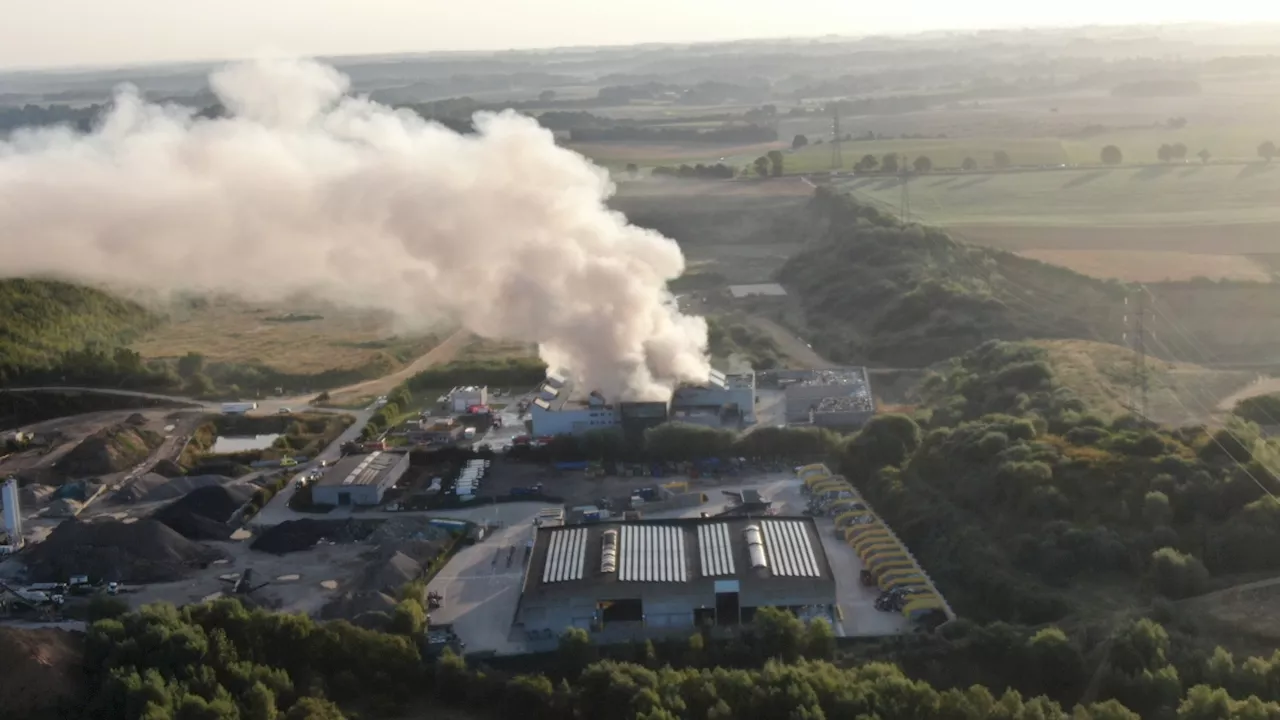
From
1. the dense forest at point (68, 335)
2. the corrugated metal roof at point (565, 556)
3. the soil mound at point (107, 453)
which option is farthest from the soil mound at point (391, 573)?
the dense forest at point (68, 335)

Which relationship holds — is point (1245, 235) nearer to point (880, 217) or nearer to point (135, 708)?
point (880, 217)

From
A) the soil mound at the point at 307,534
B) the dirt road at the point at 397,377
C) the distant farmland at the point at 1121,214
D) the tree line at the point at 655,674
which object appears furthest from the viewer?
the distant farmland at the point at 1121,214

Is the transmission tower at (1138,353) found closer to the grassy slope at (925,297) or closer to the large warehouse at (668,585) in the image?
the grassy slope at (925,297)

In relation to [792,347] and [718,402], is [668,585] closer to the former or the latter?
[718,402]

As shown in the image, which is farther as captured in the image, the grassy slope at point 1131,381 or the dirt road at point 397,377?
the dirt road at point 397,377

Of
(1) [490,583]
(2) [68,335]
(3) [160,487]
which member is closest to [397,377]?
(3) [160,487]

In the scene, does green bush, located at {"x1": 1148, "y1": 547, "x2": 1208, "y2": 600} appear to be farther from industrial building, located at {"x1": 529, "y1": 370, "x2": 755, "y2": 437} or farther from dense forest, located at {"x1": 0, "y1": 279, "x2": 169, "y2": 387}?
dense forest, located at {"x1": 0, "y1": 279, "x2": 169, "y2": 387}
